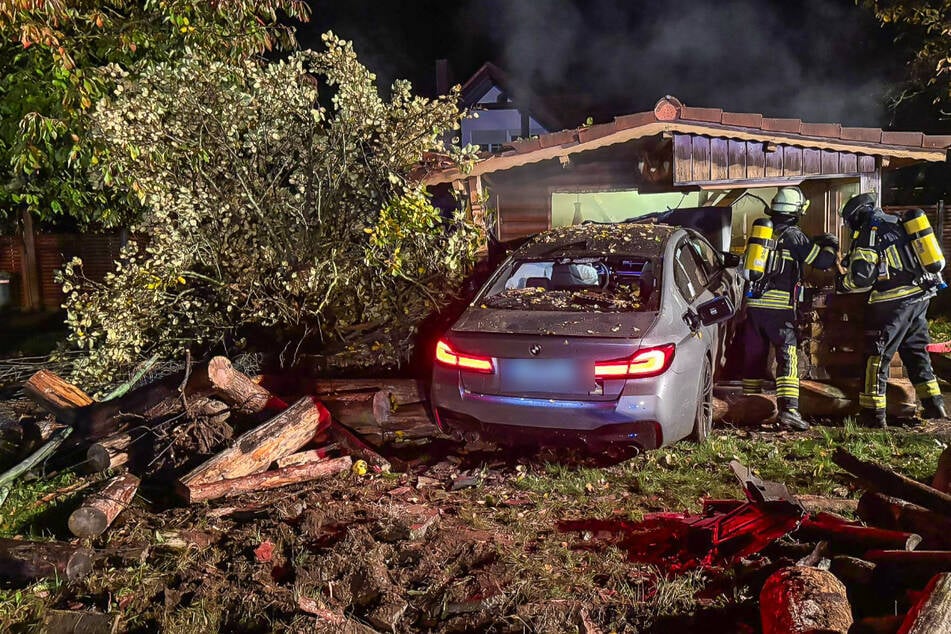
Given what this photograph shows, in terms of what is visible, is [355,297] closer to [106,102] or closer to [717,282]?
[106,102]

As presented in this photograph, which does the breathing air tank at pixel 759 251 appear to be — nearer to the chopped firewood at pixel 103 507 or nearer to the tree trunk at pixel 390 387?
the tree trunk at pixel 390 387

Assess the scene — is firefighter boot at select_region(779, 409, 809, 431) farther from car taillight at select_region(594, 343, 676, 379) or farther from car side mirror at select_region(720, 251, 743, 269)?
car taillight at select_region(594, 343, 676, 379)

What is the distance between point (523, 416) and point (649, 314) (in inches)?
43.4

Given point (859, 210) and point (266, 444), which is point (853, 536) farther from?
point (859, 210)

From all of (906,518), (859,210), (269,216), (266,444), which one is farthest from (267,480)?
(859,210)

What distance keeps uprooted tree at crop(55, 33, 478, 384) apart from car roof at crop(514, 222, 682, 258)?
1.14m

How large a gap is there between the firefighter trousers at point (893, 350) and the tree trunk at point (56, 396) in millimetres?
6663

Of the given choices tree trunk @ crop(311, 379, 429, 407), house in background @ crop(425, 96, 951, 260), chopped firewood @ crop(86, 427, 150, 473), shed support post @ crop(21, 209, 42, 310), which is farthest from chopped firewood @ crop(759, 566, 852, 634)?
shed support post @ crop(21, 209, 42, 310)

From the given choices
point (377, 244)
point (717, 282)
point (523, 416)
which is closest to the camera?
point (523, 416)

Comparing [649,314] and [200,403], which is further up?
[649,314]

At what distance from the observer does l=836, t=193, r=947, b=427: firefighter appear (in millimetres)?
5891

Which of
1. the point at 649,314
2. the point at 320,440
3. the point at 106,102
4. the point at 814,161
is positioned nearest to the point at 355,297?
the point at 320,440

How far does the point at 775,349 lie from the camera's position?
6.27 metres

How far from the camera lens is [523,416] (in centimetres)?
449
